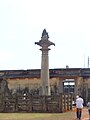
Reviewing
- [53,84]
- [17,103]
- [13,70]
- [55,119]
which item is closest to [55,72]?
[53,84]

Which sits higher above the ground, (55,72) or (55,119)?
(55,72)

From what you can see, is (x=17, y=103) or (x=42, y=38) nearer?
(x=17, y=103)

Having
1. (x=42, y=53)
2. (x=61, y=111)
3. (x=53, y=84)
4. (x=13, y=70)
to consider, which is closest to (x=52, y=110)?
(x=61, y=111)

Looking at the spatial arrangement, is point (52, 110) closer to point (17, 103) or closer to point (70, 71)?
point (17, 103)

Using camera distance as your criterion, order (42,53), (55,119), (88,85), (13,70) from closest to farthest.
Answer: (55,119)
(42,53)
(88,85)
(13,70)

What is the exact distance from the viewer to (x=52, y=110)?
2745 cm

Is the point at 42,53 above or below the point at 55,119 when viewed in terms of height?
above

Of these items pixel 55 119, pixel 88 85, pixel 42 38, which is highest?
pixel 42 38

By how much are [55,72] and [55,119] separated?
19205mm

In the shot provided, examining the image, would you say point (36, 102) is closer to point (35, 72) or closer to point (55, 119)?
point (55, 119)

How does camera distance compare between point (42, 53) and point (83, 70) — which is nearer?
point (42, 53)

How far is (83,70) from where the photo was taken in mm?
40312

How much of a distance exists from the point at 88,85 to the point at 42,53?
9997 mm

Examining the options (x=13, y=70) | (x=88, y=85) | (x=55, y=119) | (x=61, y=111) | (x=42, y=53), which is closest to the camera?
(x=55, y=119)
